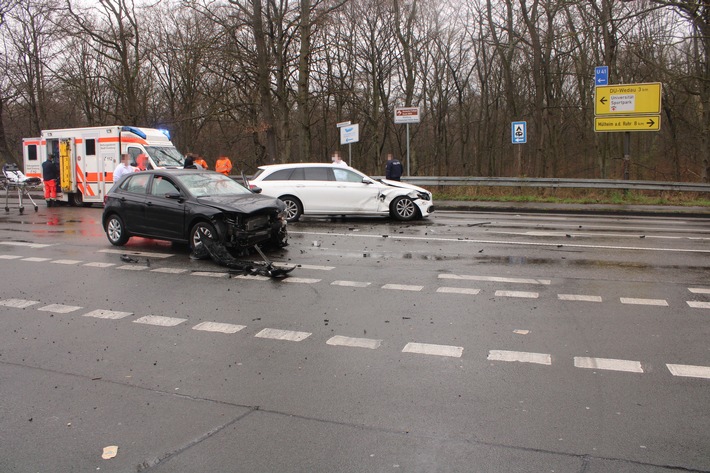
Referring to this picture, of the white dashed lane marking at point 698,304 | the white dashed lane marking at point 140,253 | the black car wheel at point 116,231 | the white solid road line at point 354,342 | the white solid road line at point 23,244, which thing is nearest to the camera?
the white solid road line at point 354,342

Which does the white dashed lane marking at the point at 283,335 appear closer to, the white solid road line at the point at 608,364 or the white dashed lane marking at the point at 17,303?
the white solid road line at the point at 608,364

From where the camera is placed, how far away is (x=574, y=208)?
19.8 metres

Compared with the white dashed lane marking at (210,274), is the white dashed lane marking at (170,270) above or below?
above

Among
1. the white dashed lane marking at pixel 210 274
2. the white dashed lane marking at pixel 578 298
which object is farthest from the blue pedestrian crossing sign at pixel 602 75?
the white dashed lane marking at pixel 210 274

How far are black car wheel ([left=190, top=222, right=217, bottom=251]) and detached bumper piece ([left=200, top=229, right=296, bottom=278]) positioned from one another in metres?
0.06

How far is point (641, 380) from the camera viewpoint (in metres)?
4.83

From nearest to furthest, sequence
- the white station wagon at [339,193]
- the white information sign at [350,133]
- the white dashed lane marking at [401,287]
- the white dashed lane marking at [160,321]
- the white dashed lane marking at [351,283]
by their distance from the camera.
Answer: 1. the white dashed lane marking at [160,321]
2. the white dashed lane marking at [401,287]
3. the white dashed lane marking at [351,283]
4. the white station wagon at [339,193]
5. the white information sign at [350,133]

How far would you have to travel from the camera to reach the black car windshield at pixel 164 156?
22.5m

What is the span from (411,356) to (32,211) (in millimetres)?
19662

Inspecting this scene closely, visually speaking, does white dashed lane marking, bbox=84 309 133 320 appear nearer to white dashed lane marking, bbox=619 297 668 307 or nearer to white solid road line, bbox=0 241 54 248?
white dashed lane marking, bbox=619 297 668 307

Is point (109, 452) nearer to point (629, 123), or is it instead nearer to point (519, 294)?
point (519, 294)

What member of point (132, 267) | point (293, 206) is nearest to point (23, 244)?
point (132, 267)

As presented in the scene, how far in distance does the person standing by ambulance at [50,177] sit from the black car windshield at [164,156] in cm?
332

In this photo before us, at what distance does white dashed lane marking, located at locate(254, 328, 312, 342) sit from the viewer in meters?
6.04
